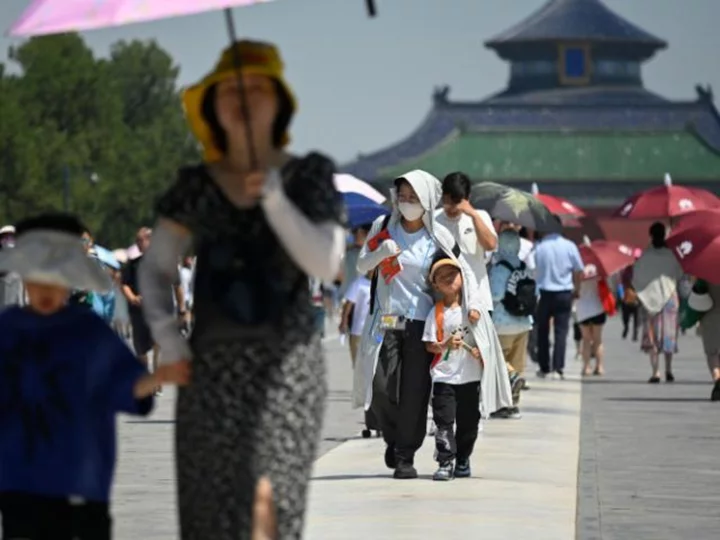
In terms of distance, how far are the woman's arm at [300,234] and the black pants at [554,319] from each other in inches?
748

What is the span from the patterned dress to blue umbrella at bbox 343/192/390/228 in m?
12.1

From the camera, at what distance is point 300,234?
6.41 meters

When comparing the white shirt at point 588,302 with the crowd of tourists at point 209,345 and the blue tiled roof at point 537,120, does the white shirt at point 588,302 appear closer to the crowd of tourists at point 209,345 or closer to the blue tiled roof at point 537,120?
the crowd of tourists at point 209,345

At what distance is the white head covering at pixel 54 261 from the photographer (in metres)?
6.68

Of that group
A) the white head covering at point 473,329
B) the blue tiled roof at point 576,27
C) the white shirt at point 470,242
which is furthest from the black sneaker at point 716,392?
the blue tiled roof at point 576,27

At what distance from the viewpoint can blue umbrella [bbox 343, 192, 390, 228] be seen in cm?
1925

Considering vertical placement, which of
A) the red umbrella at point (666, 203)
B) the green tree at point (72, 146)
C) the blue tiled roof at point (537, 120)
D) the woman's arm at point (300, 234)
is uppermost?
the blue tiled roof at point (537, 120)

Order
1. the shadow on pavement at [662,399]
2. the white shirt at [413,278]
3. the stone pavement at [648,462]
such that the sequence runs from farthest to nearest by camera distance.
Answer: the shadow on pavement at [662,399] < the white shirt at [413,278] < the stone pavement at [648,462]

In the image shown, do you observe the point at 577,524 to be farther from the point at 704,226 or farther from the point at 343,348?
the point at 343,348

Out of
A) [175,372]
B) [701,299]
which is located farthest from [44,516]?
[701,299]

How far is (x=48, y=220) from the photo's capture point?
683 centimetres

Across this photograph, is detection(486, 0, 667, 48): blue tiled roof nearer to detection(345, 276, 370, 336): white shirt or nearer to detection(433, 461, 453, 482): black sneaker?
detection(345, 276, 370, 336): white shirt

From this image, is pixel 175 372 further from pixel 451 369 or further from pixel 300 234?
Result: pixel 451 369

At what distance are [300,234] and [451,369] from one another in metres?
6.74
